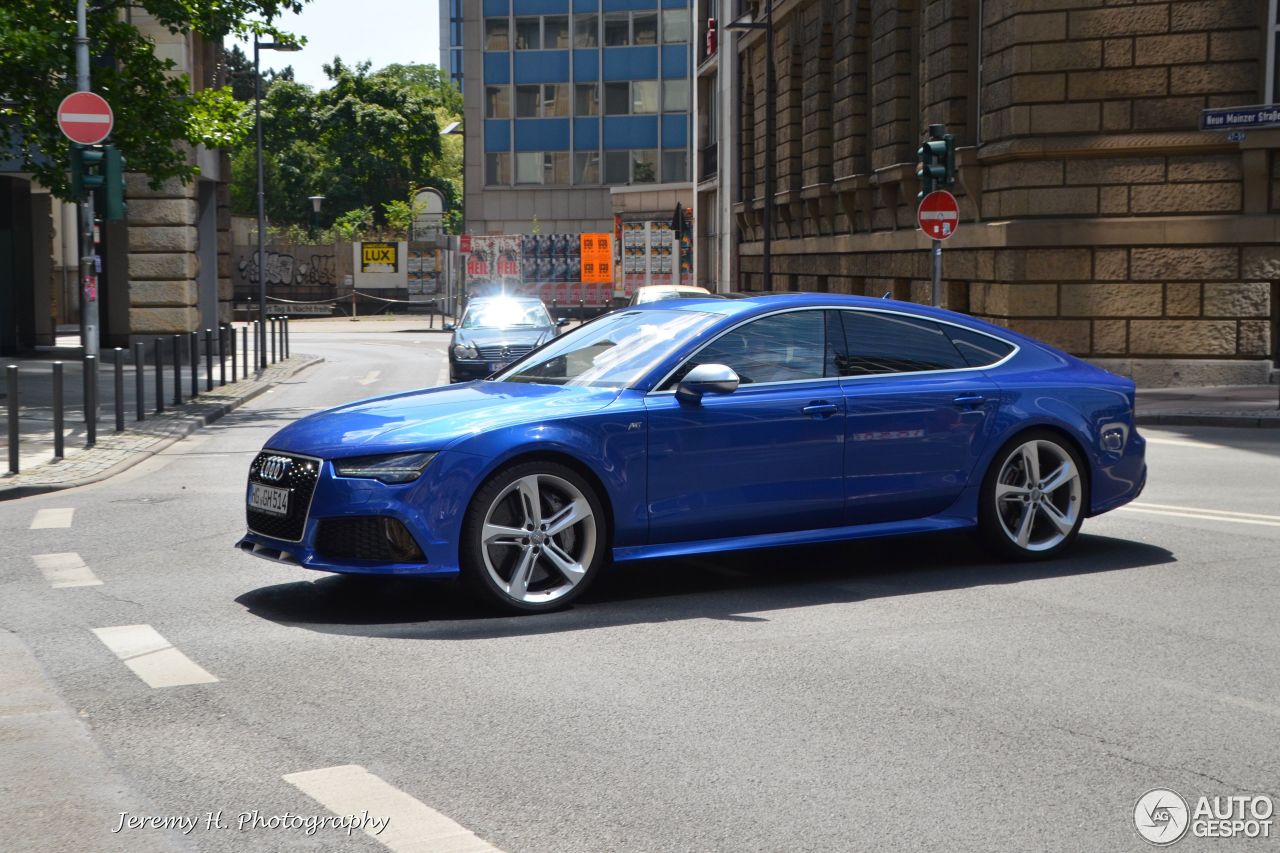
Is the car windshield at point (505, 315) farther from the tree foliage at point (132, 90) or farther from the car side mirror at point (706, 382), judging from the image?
the car side mirror at point (706, 382)

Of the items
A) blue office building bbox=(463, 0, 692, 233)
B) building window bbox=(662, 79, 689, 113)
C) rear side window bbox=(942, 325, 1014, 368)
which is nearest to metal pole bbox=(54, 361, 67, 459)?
rear side window bbox=(942, 325, 1014, 368)

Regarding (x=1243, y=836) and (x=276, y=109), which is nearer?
(x=1243, y=836)

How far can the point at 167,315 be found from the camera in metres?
29.1

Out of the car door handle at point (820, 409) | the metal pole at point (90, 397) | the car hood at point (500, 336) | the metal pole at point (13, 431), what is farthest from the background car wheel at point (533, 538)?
the car hood at point (500, 336)

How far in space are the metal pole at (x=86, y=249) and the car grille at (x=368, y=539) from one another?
11472 millimetres

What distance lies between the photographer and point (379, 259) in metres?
69.7

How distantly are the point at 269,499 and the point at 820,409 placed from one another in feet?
8.46

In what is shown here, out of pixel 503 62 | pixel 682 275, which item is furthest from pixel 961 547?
pixel 503 62

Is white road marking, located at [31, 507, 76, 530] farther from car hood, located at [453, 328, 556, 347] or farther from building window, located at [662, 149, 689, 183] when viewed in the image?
building window, located at [662, 149, 689, 183]

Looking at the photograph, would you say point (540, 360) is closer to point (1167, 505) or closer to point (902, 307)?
point (902, 307)

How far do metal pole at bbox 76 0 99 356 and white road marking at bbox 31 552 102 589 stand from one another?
8.94m

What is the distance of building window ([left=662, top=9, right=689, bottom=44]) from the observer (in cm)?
7581

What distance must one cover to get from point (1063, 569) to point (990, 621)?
1496 mm

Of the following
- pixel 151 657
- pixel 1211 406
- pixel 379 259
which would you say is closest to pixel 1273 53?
pixel 1211 406
